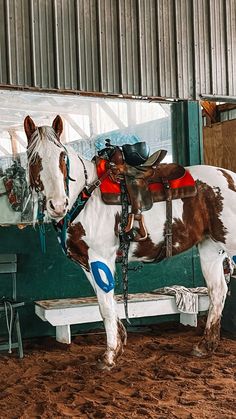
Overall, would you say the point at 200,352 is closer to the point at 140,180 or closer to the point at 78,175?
the point at 140,180

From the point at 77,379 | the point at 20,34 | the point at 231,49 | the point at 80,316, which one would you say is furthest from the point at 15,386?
the point at 231,49

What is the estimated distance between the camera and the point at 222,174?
4270 millimetres

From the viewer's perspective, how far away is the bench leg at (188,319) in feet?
17.4

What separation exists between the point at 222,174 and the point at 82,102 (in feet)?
6.20

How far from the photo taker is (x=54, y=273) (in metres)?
5.20

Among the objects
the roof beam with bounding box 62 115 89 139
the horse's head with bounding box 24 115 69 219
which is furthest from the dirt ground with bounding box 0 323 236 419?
the roof beam with bounding box 62 115 89 139

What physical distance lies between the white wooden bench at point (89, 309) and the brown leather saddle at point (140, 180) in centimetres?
111

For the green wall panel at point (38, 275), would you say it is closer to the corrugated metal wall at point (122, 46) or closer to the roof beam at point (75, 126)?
the roof beam at point (75, 126)

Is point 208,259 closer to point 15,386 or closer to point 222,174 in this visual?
point 222,174

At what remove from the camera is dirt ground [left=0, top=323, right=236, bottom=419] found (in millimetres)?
3139

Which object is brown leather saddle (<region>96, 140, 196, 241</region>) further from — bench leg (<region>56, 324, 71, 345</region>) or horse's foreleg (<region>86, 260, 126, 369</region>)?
bench leg (<region>56, 324, 71, 345</region>)

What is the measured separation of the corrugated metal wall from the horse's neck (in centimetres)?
155

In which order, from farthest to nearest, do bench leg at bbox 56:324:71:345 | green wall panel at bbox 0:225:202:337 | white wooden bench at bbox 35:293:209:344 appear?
green wall panel at bbox 0:225:202:337, bench leg at bbox 56:324:71:345, white wooden bench at bbox 35:293:209:344

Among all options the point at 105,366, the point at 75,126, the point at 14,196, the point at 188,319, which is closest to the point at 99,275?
the point at 105,366
